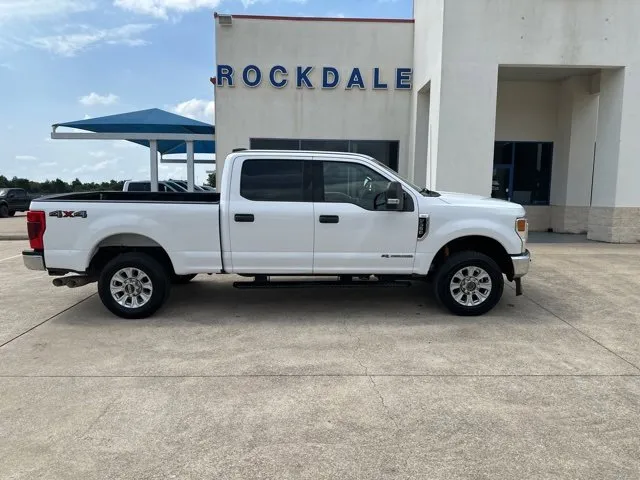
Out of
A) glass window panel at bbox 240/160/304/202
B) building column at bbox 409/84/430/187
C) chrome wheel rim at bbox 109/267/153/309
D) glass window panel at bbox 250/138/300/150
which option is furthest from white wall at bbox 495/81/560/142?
chrome wheel rim at bbox 109/267/153/309

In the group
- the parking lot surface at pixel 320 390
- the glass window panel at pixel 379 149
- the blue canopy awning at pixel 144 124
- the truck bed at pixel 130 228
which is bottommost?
the parking lot surface at pixel 320 390

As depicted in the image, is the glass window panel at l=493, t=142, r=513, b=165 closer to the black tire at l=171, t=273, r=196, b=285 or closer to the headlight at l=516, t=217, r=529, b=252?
the headlight at l=516, t=217, r=529, b=252

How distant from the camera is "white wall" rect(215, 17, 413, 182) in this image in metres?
15.6

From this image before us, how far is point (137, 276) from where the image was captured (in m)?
6.17

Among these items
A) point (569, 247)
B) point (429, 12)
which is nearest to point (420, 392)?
point (569, 247)

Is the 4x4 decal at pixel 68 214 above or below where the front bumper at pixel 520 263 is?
above

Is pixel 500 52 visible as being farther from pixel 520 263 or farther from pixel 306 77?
pixel 520 263

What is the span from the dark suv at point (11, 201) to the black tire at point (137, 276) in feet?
78.9

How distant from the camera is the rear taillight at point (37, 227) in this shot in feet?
19.5

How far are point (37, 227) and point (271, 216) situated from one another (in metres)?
2.82

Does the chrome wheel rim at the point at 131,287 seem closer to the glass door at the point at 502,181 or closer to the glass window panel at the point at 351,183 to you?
the glass window panel at the point at 351,183

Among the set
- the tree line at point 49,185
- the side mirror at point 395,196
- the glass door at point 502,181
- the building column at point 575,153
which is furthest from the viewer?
the tree line at point 49,185

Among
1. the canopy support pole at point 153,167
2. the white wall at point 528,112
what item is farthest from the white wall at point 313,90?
the white wall at point 528,112

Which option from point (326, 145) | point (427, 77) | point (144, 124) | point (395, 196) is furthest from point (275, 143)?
point (395, 196)
